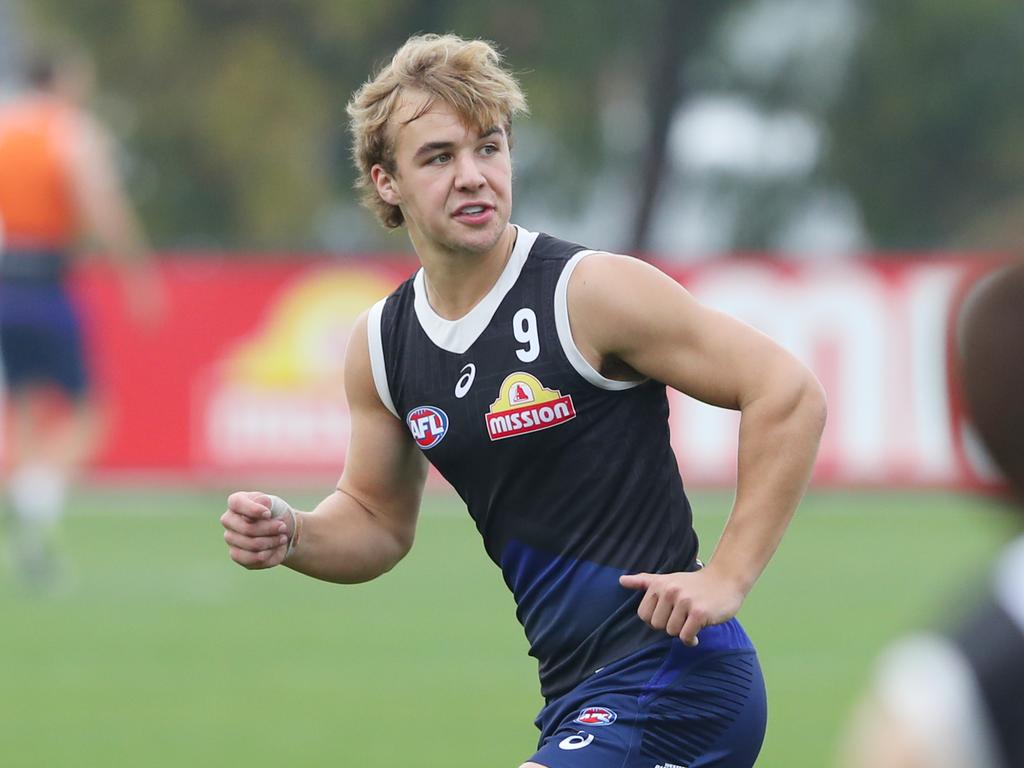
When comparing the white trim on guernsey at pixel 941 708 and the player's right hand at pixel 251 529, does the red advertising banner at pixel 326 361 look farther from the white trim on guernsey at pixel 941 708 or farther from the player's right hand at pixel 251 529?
the white trim on guernsey at pixel 941 708

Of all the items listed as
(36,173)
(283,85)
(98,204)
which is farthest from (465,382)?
(283,85)

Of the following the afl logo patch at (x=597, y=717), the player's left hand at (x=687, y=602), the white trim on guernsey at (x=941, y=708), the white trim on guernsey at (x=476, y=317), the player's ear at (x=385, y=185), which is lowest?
the afl logo patch at (x=597, y=717)

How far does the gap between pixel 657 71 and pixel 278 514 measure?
2238cm

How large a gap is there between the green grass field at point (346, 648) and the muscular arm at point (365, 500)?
1849 millimetres

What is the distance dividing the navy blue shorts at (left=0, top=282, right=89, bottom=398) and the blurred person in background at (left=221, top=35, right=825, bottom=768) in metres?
8.37

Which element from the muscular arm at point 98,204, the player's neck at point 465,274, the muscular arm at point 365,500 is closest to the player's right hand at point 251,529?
the muscular arm at point 365,500

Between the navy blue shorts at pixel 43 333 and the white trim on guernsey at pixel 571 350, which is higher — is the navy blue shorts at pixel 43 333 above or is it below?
below

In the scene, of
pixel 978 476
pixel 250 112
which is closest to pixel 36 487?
pixel 978 476

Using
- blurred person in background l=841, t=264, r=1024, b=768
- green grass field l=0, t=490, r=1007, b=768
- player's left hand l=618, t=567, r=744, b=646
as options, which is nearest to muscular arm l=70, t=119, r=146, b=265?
green grass field l=0, t=490, r=1007, b=768

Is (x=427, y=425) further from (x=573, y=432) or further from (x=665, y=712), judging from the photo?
Result: (x=665, y=712)

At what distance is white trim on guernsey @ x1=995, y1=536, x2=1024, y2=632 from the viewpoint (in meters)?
2.16

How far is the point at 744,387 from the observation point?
432cm

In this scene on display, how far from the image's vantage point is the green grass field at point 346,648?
779 centimetres

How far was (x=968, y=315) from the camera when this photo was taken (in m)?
2.23
